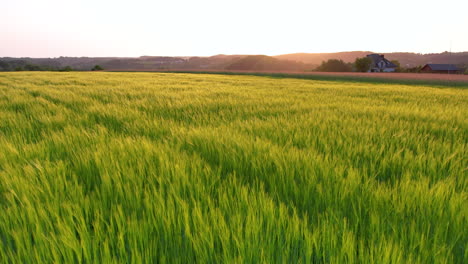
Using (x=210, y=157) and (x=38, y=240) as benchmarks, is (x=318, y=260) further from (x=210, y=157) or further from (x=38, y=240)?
(x=210, y=157)

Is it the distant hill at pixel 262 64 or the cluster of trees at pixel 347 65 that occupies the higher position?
the distant hill at pixel 262 64

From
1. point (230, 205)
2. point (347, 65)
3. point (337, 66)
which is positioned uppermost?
point (347, 65)

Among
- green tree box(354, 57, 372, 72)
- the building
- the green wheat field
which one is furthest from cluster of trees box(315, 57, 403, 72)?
the green wheat field

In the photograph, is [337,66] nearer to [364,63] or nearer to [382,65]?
[364,63]

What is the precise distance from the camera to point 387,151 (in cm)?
154

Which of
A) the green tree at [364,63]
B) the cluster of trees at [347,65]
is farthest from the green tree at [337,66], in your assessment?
the green tree at [364,63]

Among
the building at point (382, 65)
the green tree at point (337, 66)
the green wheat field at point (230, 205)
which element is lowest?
the green wheat field at point (230, 205)

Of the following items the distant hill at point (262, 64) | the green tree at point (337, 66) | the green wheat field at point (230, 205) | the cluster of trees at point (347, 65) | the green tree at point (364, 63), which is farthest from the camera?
the distant hill at point (262, 64)

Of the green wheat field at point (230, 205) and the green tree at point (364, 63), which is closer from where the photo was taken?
the green wheat field at point (230, 205)

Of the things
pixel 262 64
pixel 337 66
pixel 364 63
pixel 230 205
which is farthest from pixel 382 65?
pixel 230 205

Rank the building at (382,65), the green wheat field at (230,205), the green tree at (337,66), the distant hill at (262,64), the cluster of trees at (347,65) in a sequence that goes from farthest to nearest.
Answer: the distant hill at (262,64) → the building at (382,65) → the green tree at (337,66) → the cluster of trees at (347,65) → the green wheat field at (230,205)

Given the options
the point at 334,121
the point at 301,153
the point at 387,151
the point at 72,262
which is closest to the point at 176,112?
the point at 334,121

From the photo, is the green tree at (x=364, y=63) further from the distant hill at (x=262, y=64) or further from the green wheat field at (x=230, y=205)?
the green wheat field at (x=230, y=205)

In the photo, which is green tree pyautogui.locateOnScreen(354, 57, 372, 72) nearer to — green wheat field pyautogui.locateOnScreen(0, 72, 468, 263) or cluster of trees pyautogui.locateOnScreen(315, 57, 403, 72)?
cluster of trees pyautogui.locateOnScreen(315, 57, 403, 72)
